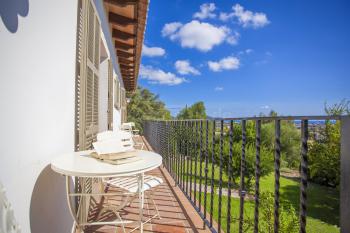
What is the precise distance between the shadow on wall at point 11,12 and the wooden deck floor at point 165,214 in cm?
190

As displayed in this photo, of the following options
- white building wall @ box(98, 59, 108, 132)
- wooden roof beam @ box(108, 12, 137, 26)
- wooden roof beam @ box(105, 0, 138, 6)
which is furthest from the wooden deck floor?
wooden roof beam @ box(108, 12, 137, 26)

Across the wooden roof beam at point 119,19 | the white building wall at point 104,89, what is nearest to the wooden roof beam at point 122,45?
the wooden roof beam at point 119,19

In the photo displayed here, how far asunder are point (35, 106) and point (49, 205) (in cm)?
64

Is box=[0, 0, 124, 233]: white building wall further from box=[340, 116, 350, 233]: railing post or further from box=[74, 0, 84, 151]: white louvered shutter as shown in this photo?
box=[340, 116, 350, 233]: railing post

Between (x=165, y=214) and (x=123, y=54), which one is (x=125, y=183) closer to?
(x=165, y=214)

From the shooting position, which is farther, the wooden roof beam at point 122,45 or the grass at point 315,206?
the grass at point 315,206

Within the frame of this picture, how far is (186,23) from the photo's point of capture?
8681cm

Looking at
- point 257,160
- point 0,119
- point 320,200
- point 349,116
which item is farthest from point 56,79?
point 320,200

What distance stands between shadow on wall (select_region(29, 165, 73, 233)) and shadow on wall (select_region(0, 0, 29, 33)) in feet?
2.56

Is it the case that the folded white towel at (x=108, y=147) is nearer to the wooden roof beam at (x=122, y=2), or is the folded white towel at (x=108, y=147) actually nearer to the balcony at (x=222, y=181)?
the balcony at (x=222, y=181)

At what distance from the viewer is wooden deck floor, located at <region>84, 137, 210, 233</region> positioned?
227cm

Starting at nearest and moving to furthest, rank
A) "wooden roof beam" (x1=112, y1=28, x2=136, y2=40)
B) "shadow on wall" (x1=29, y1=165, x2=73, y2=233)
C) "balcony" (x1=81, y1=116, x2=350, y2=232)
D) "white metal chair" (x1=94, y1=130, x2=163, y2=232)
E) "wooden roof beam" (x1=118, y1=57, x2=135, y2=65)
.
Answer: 1. "balcony" (x1=81, y1=116, x2=350, y2=232)
2. "shadow on wall" (x1=29, y1=165, x2=73, y2=233)
3. "white metal chair" (x1=94, y1=130, x2=163, y2=232)
4. "wooden roof beam" (x1=112, y1=28, x2=136, y2=40)
5. "wooden roof beam" (x1=118, y1=57, x2=135, y2=65)

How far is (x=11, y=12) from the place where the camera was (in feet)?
3.01

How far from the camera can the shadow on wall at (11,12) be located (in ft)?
2.81
